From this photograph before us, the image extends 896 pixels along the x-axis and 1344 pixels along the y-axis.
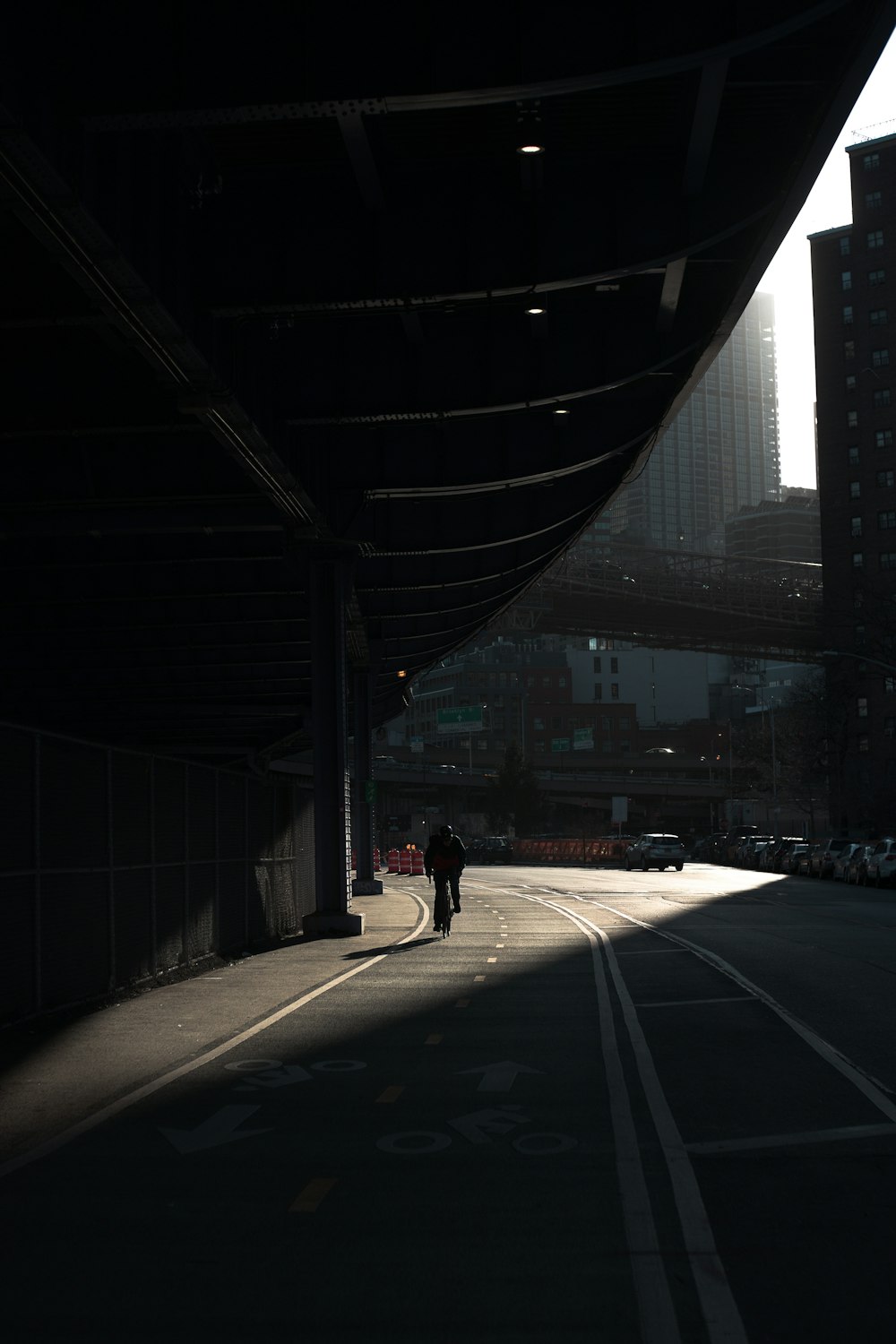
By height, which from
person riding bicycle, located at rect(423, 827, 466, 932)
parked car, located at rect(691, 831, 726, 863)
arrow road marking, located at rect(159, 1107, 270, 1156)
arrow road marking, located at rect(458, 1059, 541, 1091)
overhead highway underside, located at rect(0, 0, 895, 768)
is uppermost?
overhead highway underside, located at rect(0, 0, 895, 768)

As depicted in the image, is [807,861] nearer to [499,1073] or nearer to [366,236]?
[366,236]

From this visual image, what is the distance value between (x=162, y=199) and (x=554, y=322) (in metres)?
7.30

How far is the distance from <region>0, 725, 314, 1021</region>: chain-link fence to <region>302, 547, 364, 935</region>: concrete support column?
2.91 metres

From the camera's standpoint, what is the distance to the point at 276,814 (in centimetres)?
2809

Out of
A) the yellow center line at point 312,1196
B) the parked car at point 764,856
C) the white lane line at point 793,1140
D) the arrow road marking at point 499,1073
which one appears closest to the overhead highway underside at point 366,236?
the arrow road marking at point 499,1073

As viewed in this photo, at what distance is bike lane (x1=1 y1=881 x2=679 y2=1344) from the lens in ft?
18.5

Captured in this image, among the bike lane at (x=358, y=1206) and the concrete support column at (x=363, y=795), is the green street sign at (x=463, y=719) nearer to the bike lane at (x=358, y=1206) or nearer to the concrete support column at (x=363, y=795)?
the concrete support column at (x=363, y=795)

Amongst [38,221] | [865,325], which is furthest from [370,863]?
[865,325]

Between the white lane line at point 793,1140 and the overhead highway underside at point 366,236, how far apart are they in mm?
8061

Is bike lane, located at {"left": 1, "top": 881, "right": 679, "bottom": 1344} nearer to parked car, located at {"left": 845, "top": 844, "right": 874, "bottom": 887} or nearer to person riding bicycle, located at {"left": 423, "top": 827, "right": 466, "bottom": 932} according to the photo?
person riding bicycle, located at {"left": 423, "top": 827, "right": 466, "bottom": 932}

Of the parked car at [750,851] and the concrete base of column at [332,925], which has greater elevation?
the concrete base of column at [332,925]

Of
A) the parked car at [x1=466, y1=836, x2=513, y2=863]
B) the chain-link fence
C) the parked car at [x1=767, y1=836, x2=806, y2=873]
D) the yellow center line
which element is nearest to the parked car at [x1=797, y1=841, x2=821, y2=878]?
the parked car at [x1=767, y1=836, x2=806, y2=873]

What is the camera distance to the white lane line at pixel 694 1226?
18.1 ft

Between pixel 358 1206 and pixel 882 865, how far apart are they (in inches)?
1775
